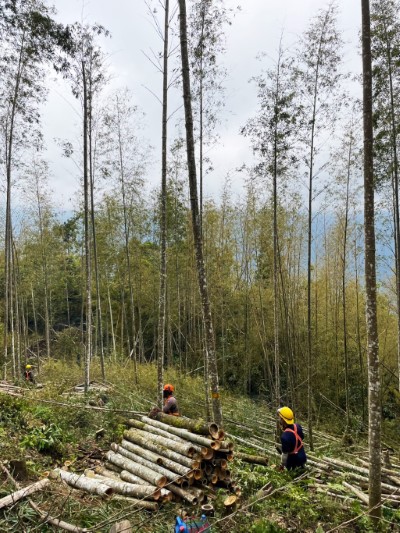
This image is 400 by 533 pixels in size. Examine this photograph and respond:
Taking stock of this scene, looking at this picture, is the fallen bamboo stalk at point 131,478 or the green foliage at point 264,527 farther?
the fallen bamboo stalk at point 131,478

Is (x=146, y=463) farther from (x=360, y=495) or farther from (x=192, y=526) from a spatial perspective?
(x=360, y=495)

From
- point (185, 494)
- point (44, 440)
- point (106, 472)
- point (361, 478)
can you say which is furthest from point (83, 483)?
point (361, 478)

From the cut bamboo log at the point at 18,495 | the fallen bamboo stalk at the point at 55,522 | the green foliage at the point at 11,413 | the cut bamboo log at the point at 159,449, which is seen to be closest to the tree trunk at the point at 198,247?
the cut bamboo log at the point at 159,449

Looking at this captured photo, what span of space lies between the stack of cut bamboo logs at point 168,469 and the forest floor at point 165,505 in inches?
5.0

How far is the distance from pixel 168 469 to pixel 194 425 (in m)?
0.61

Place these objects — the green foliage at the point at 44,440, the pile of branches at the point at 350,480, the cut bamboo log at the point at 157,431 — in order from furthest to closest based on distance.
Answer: the green foliage at the point at 44,440 < the cut bamboo log at the point at 157,431 < the pile of branches at the point at 350,480

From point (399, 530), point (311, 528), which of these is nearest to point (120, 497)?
point (311, 528)

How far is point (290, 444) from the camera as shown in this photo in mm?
5309

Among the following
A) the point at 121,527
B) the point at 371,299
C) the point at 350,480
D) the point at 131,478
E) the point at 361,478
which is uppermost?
the point at 371,299

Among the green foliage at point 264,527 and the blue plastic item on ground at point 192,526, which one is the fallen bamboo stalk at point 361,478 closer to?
the green foliage at point 264,527

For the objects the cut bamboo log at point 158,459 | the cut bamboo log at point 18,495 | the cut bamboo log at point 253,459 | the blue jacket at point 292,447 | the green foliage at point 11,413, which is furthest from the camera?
the green foliage at point 11,413

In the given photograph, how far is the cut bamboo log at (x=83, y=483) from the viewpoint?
4398 millimetres

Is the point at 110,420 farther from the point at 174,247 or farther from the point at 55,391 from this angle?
the point at 174,247

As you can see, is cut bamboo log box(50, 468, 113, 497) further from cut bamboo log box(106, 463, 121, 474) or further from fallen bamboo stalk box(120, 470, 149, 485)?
cut bamboo log box(106, 463, 121, 474)
